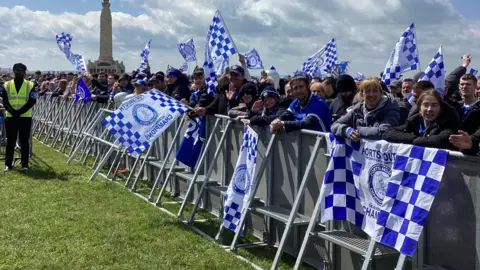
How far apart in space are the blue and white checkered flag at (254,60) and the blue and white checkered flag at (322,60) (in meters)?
3.59

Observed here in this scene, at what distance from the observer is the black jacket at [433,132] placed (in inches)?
188

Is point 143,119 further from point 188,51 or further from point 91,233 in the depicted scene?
point 188,51

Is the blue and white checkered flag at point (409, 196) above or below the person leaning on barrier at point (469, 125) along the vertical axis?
below

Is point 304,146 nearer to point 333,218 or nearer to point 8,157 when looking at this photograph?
point 333,218

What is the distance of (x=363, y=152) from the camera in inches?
211

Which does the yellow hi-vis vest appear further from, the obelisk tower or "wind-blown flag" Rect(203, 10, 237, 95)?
the obelisk tower

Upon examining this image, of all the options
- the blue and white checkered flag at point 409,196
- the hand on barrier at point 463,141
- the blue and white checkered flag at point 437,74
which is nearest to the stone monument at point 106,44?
the blue and white checkered flag at point 437,74

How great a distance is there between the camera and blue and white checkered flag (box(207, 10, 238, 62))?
977 centimetres

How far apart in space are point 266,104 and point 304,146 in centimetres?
111

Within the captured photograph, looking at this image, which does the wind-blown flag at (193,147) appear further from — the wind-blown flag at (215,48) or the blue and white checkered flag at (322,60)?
the blue and white checkered flag at (322,60)

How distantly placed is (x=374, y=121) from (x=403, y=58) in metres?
6.07

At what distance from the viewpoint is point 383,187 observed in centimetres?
509

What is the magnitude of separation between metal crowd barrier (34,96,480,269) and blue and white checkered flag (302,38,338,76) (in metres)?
7.38

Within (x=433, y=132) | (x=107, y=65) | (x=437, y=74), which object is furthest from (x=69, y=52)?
(x=107, y=65)
